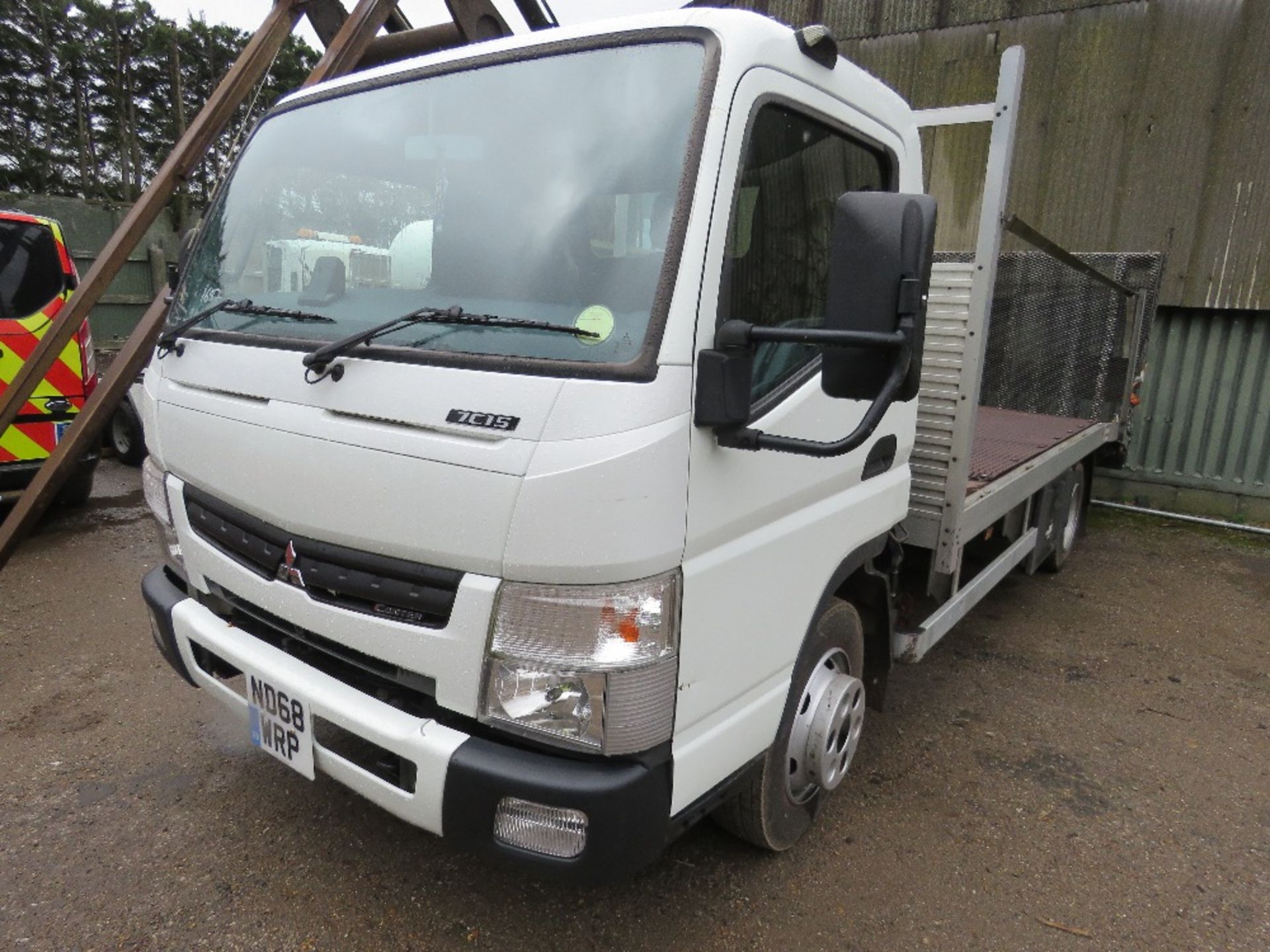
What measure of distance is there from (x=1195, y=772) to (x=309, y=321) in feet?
11.5

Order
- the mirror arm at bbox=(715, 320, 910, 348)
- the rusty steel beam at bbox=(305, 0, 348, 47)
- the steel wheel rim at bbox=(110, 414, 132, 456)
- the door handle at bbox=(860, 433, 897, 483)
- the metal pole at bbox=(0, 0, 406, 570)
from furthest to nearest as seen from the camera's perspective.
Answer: the steel wheel rim at bbox=(110, 414, 132, 456)
the rusty steel beam at bbox=(305, 0, 348, 47)
the metal pole at bbox=(0, 0, 406, 570)
the door handle at bbox=(860, 433, 897, 483)
the mirror arm at bbox=(715, 320, 910, 348)

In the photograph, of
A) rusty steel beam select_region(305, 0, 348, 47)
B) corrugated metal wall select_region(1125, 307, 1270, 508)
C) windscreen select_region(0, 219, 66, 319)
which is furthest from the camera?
corrugated metal wall select_region(1125, 307, 1270, 508)

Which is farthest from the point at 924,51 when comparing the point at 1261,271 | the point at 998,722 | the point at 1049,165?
the point at 998,722

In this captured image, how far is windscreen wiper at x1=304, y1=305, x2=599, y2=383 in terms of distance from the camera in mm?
1761

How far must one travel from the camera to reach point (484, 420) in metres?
1.64

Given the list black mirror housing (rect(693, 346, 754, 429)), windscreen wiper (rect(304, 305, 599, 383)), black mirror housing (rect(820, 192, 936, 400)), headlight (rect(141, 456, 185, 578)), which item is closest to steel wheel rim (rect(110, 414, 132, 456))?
headlight (rect(141, 456, 185, 578))

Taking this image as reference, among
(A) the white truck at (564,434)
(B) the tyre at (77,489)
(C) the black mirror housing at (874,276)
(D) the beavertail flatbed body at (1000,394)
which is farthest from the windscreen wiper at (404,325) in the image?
(B) the tyre at (77,489)

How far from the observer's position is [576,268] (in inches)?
69.7

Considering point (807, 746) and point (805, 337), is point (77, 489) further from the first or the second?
point (805, 337)

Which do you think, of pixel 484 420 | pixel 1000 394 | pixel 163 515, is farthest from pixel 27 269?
pixel 1000 394

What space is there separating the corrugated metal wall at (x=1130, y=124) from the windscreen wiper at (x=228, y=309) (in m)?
5.44

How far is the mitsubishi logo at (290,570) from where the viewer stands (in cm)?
195

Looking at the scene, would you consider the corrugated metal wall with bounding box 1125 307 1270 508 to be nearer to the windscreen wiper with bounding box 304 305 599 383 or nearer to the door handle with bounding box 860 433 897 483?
the door handle with bounding box 860 433 897 483

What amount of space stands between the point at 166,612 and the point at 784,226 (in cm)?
203
